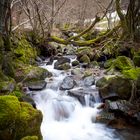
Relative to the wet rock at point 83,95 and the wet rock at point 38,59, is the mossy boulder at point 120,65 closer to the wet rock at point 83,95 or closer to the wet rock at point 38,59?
the wet rock at point 83,95

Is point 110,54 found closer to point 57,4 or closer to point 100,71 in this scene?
point 100,71

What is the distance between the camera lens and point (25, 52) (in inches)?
612

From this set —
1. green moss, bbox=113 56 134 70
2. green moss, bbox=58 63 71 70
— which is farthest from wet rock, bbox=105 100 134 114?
green moss, bbox=58 63 71 70

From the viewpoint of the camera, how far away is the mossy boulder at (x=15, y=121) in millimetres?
6230

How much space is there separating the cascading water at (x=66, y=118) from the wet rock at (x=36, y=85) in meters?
0.21

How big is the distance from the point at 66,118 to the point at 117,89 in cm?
200

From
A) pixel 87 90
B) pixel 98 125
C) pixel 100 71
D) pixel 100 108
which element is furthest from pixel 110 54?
pixel 98 125

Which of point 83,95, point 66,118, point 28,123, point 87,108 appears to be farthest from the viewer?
point 83,95

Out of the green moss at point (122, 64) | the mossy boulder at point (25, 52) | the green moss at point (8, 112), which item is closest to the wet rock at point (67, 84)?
the green moss at point (122, 64)

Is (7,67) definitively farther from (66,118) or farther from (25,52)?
(25,52)

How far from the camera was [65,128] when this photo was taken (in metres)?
9.08

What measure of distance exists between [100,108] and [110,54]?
656cm

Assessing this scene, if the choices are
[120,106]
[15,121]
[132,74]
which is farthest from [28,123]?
[132,74]

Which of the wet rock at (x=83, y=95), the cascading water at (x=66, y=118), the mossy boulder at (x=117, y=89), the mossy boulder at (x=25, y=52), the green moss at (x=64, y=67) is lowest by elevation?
the cascading water at (x=66, y=118)
